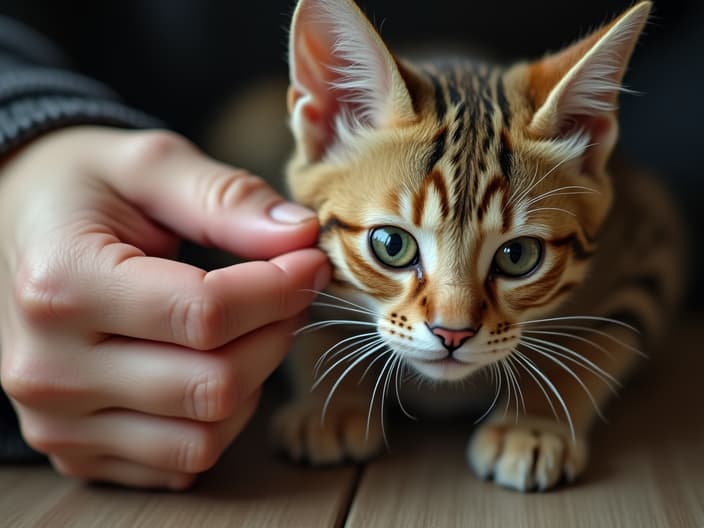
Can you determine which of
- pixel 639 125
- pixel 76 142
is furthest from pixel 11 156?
pixel 639 125

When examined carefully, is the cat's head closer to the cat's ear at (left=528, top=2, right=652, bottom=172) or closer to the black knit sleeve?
the cat's ear at (left=528, top=2, right=652, bottom=172)

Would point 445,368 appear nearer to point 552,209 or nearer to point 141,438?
point 552,209

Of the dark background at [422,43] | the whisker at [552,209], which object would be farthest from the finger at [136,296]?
the dark background at [422,43]

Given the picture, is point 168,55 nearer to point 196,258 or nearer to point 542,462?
point 196,258

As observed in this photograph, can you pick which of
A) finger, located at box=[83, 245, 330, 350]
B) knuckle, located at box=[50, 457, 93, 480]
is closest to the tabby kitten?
finger, located at box=[83, 245, 330, 350]

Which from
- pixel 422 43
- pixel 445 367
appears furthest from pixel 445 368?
pixel 422 43

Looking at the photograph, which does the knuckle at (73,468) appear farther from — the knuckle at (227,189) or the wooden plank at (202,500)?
the knuckle at (227,189)
